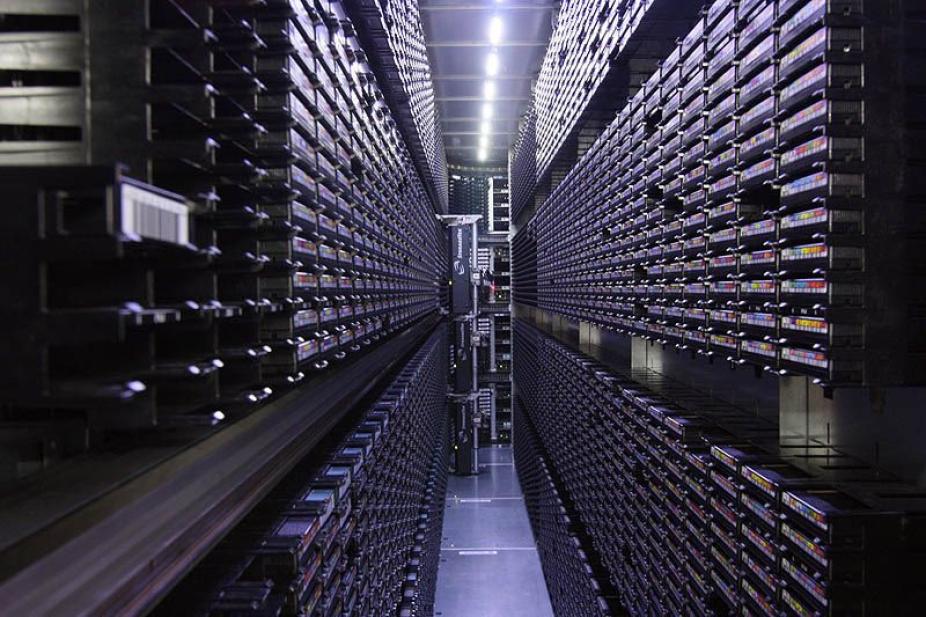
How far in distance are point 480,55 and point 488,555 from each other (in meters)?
9.48

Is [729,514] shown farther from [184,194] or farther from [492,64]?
[492,64]

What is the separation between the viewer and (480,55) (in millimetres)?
15453

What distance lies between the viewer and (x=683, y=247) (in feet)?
15.3

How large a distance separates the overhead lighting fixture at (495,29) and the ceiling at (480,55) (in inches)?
1.6

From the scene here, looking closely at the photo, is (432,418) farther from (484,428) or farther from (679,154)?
(484,428)

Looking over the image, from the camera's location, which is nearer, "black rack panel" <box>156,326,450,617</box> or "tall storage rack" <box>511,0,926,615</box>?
"black rack panel" <box>156,326,450,617</box>

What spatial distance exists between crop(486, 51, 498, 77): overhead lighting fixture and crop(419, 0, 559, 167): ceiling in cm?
9

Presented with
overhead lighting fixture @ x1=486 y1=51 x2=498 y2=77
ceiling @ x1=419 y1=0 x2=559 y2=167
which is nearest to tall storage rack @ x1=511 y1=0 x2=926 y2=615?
ceiling @ x1=419 y1=0 x2=559 y2=167

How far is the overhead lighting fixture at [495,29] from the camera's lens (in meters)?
13.4

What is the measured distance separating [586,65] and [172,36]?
21.7ft

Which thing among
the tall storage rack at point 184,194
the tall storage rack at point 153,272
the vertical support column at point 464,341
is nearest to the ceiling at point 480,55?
the vertical support column at point 464,341

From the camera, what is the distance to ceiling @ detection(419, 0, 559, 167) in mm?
12961

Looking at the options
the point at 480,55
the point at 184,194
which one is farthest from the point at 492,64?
the point at 184,194

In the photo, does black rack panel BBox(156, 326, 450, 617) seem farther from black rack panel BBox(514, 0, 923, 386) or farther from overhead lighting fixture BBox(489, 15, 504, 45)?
overhead lighting fixture BBox(489, 15, 504, 45)
